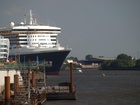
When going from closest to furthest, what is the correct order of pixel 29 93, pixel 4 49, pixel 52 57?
pixel 29 93, pixel 4 49, pixel 52 57

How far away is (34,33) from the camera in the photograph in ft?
577

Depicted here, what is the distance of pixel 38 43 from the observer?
173625 mm

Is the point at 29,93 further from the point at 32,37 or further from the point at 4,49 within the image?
the point at 32,37

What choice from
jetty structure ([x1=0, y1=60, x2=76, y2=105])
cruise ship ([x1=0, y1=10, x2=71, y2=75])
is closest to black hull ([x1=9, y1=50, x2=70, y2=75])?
cruise ship ([x1=0, y1=10, x2=71, y2=75])

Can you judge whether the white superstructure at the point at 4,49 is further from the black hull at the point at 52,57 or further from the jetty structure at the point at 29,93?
the jetty structure at the point at 29,93

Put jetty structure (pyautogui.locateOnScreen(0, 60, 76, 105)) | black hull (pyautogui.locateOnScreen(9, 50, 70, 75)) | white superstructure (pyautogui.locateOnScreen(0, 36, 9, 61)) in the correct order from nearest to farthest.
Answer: jetty structure (pyautogui.locateOnScreen(0, 60, 76, 105)) < white superstructure (pyautogui.locateOnScreen(0, 36, 9, 61)) < black hull (pyautogui.locateOnScreen(9, 50, 70, 75))

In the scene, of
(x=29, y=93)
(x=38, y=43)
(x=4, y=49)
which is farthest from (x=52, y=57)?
(x=29, y=93)

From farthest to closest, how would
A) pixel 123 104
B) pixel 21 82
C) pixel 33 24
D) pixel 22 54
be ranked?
pixel 33 24, pixel 22 54, pixel 21 82, pixel 123 104

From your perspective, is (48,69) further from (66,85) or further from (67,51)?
(66,85)

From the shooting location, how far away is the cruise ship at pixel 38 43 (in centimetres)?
16788

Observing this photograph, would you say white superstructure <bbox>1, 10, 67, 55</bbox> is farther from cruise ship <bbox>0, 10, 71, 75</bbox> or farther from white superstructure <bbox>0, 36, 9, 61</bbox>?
white superstructure <bbox>0, 36, 9, 61</bbox>

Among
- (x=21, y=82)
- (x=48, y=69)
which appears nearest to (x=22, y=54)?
(x=48, y=69)

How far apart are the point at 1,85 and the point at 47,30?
104 metres

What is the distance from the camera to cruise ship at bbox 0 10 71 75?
16788 centimetres
